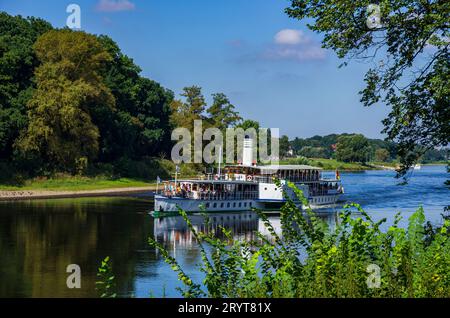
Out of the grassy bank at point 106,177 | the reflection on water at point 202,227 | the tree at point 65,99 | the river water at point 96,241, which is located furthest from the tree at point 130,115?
the reflection on water at point 202,227

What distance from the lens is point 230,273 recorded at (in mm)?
15305

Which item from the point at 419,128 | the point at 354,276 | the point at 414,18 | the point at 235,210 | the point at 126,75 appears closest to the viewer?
the point at 354,276

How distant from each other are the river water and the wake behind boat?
1.84 m

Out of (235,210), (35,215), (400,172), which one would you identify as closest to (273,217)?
(235,210)

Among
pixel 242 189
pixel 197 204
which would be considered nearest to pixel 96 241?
pixel 197 204

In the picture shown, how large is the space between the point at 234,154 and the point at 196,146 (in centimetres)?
780

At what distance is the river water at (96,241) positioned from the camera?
3269cm

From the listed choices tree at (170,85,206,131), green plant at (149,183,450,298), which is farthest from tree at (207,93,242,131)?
green plant at (149,183,450,298)

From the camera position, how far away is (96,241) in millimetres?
47875

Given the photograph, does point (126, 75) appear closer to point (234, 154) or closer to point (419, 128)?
point (234, 154)

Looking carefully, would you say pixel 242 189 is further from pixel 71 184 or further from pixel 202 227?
pixel 71 184

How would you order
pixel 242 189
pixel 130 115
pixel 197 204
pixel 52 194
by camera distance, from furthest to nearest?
pixel 130 115, pixel 52 194, pixel 242 189, pixel 197 204

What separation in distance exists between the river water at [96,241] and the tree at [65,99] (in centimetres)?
1085

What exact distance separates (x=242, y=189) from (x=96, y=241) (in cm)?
3036
